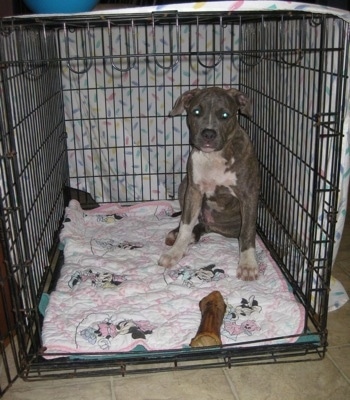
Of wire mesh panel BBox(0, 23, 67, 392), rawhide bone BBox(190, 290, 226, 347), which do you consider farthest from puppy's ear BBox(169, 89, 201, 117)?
rawhide bone BBox(190, 290, 226, 347)

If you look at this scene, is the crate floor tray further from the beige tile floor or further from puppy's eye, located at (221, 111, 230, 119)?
puppy's eye, located at (221, 111, 230, 119)

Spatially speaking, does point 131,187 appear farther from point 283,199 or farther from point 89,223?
point 283,199

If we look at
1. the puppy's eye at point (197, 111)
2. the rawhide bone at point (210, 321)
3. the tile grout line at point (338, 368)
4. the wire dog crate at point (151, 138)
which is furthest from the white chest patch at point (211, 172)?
the tile grout line at point (338, 368)

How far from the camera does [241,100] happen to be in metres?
2.98

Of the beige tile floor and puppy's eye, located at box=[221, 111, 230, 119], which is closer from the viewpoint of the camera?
the beige tile floor

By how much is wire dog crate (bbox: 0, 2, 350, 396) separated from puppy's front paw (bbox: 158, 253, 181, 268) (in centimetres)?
67

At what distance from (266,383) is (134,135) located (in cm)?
256

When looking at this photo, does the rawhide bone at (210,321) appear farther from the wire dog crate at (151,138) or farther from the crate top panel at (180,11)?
the crate top panel at (180,11)

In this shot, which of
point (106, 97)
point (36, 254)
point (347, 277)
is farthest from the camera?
point (106, 97)

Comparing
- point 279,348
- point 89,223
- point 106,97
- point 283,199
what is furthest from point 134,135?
point 279,348

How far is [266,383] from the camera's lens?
2.17 meters

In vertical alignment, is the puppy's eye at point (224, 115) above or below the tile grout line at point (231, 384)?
above

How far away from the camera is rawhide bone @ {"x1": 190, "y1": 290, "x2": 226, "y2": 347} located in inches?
88.0

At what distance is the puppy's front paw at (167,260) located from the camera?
3023mm
